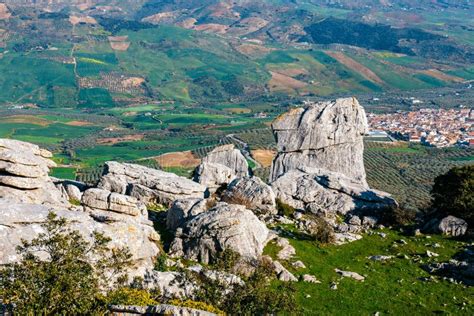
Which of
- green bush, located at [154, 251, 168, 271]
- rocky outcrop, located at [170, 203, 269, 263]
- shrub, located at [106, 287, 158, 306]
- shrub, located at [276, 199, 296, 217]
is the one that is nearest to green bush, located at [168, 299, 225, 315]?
shrub, located at [106, 287, 158, 306]

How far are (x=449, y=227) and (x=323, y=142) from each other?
82.6 ft

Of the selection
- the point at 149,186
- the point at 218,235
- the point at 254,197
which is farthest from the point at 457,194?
the point at 149,186

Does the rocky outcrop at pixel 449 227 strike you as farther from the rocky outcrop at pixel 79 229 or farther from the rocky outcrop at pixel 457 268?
the rocky outcrop at pixel 79 229

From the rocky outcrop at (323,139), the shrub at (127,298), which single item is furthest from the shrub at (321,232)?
the shrub at (127,298)

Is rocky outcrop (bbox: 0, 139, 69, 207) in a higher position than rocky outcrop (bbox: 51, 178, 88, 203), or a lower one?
higher

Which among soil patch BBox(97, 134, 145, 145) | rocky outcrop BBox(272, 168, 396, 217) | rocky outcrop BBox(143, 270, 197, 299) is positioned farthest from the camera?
soil patch BBox(97, 134, 145, 145)

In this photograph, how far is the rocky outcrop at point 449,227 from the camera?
41719 mm

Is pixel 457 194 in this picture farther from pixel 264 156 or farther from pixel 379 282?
pixel 264 156

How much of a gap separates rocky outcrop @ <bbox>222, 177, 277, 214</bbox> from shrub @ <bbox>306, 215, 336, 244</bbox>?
4.90 metres

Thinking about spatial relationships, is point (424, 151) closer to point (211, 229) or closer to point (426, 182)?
point (426, 182)

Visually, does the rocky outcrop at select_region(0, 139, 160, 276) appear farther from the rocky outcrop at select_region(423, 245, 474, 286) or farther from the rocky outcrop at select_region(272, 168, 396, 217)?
the rocky outcrop at select_region(423, 245, 474, 286)

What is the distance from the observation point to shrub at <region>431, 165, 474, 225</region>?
43125 millimetres

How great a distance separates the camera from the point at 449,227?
42.2m

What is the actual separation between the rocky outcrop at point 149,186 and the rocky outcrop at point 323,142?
16.2 meters
